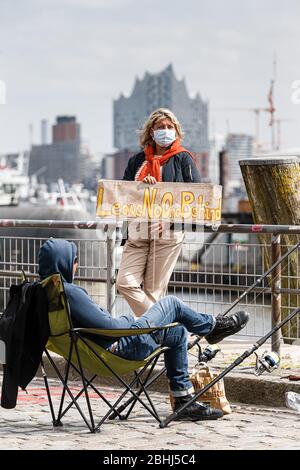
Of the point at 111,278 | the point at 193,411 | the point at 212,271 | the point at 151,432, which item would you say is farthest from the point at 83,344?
the point at 111,278

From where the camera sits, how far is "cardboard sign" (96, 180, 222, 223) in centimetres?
986

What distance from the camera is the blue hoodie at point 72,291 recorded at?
7664 millimetres

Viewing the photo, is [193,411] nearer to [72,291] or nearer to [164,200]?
[72,291]

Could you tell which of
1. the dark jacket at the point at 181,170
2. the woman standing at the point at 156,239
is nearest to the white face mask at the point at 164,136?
the woman standing at the point at 156,239

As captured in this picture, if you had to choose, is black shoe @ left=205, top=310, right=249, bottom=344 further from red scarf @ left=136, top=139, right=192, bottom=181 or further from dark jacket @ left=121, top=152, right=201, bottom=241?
red scarf @ left=136, top=139, right=192, bottom=181

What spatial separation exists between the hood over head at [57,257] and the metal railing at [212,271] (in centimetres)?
211

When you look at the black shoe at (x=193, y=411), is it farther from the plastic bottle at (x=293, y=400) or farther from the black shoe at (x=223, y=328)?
the plastic bottle at (x=293, y=400)

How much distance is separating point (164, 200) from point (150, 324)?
222 cm

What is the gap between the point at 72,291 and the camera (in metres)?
7.68

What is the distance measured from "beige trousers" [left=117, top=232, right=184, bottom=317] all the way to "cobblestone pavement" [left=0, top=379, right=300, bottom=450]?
118 cm

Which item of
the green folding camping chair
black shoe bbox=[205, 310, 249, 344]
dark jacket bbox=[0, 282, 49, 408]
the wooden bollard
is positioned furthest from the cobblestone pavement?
the wooden bollard

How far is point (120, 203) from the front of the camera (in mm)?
10078
